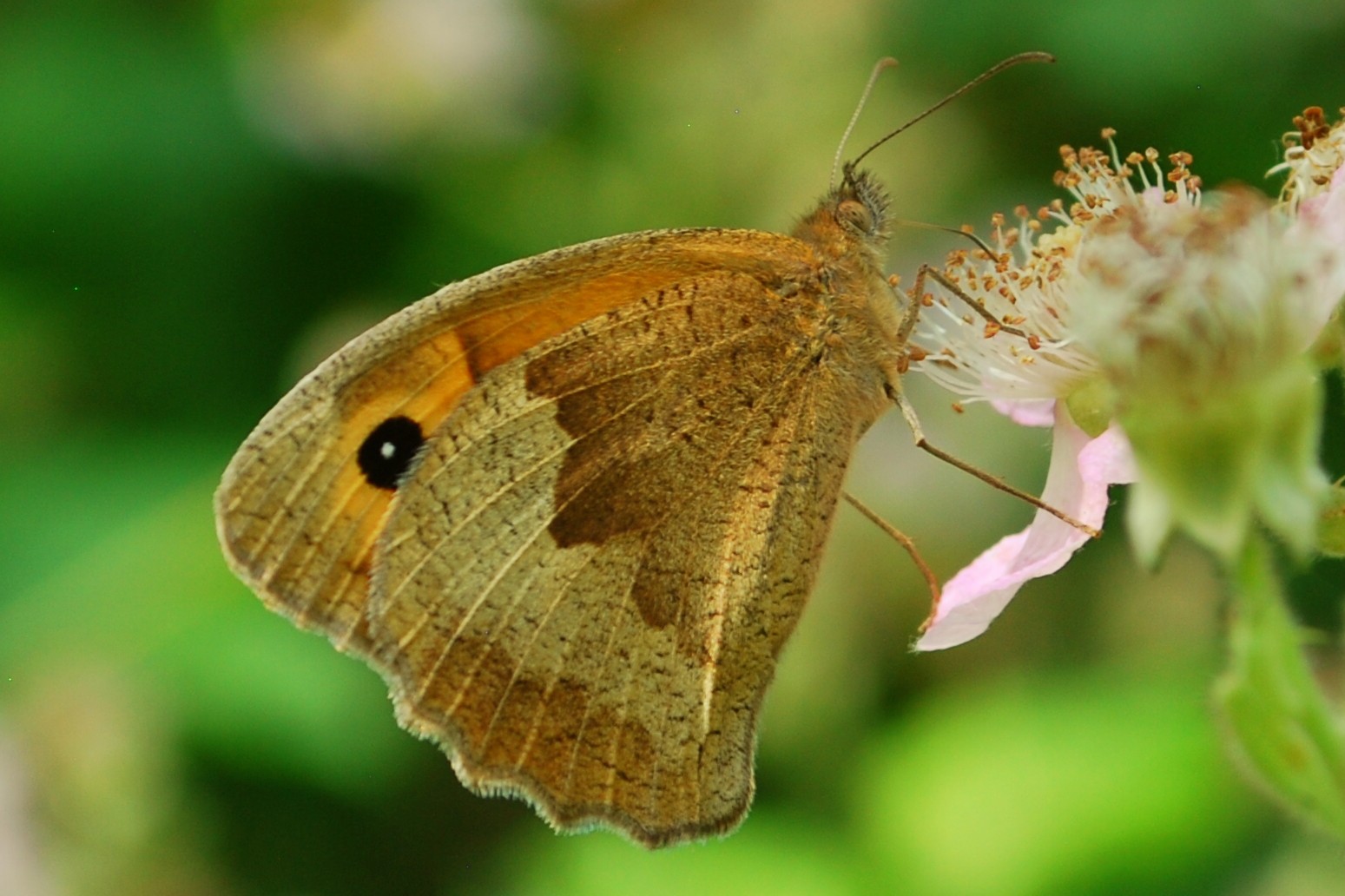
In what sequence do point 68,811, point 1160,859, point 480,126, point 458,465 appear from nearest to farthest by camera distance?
point 458,465, point 1160,859, point 68,811, point 480,126

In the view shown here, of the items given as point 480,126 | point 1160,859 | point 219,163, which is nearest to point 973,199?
point 480,126

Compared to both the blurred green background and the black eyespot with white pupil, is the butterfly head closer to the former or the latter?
the black eyespot with white pupil

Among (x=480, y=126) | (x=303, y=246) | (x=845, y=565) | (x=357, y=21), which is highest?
(x=357, y=21)

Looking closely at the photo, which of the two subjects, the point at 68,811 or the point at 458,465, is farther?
the point at 68,811

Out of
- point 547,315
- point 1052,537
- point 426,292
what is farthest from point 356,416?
point 426,292

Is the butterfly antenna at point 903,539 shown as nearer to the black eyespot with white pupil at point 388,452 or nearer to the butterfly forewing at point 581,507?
the butterfly forewing at point 581,507

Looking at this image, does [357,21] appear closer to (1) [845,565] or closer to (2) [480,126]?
(2) [480,126]

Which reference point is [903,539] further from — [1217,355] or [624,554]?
[1217,355]
